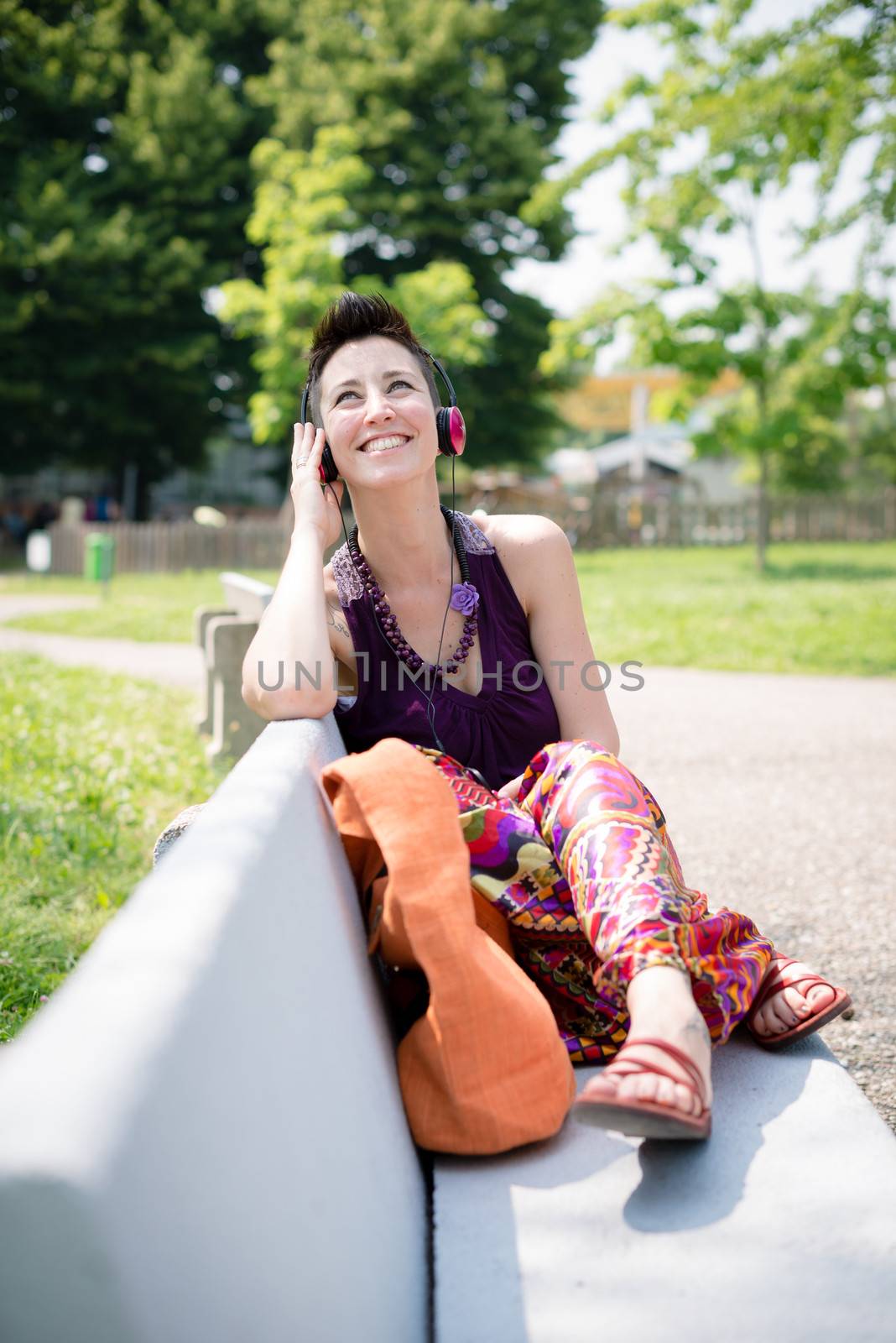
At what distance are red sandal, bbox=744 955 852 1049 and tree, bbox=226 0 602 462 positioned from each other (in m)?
26.7

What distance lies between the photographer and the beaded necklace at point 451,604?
108 inches

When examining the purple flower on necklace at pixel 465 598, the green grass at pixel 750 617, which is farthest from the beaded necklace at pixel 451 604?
the green grass at pixel 750 617

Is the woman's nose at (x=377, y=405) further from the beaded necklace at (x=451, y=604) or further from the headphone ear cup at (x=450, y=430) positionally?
the beaded necklace at (x=451, y=604)

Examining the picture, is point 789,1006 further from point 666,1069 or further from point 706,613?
point 706,613

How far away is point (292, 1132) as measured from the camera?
3.90 ft

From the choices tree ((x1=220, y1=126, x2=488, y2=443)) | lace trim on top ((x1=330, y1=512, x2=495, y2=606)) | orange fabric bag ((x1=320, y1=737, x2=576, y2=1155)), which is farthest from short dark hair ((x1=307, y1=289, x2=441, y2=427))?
tree ((x1=220, y1=126, x2=488, y2=443))

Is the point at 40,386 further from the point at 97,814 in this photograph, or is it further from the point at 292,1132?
the point at 292,1132

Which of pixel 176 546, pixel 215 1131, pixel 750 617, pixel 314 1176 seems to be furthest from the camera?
pixel 176 546

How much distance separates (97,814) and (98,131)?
101 ft

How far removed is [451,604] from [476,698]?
0.25 m

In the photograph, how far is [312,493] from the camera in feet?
9.52

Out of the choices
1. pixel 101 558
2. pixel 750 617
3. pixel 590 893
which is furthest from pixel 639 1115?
pixel 101 558

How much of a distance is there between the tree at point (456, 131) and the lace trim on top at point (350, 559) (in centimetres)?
2570

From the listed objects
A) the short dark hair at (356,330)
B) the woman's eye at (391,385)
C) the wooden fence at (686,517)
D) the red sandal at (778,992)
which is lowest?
the red sandal at (778,992)
